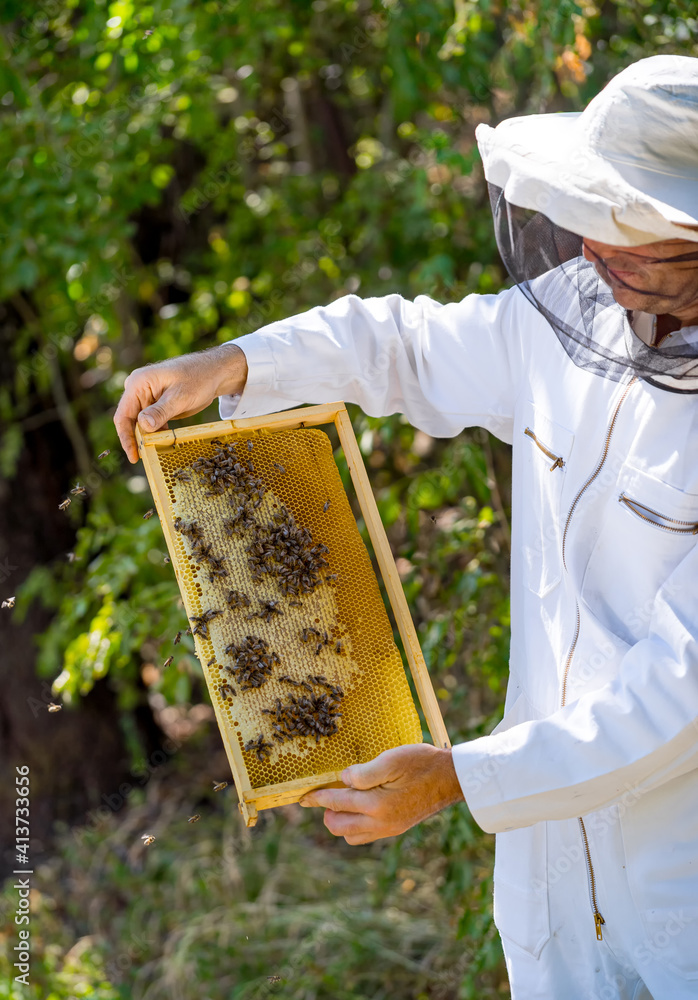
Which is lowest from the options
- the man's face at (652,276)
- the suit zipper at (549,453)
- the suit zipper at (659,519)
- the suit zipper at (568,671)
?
the suit zipper at (568,671)

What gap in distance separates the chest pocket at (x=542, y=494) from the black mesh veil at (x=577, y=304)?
0.24 m

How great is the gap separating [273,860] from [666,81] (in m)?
4.17

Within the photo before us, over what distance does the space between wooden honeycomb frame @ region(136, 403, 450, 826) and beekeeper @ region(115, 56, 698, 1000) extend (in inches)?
2.1

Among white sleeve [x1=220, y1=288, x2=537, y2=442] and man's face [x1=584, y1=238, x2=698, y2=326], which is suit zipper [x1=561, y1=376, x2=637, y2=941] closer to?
man's face [x1=584, y1=238, x2=698, y2=326]

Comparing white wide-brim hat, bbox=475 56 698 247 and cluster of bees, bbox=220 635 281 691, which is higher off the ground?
white wide-brim hat, bbox=475 56 698 247

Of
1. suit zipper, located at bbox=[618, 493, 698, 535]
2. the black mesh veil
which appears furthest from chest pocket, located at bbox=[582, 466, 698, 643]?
the black mesh veil

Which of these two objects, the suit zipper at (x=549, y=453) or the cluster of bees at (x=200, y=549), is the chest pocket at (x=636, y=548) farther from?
the cluster of bees at (x=200, y=549)

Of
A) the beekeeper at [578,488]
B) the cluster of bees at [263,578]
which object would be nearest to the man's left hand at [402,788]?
the beekeeper at [578,488]

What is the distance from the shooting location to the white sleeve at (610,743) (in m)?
1.74

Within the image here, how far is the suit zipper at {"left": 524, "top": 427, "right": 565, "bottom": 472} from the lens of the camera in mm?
2115

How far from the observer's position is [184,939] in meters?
4.19

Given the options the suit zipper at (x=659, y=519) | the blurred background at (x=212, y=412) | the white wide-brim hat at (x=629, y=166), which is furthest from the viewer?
the blurred background at (x=212, y=412)
